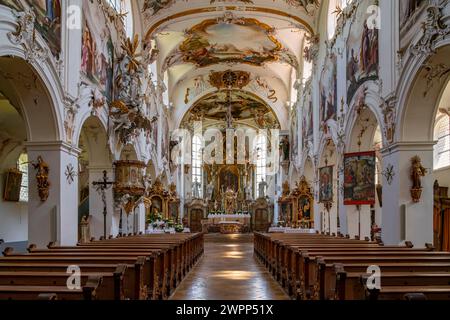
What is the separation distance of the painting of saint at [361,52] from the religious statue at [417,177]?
8.64ft

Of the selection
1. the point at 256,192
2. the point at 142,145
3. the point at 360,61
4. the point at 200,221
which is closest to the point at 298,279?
the point at 360,61

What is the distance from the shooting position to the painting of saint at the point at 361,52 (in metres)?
12.6

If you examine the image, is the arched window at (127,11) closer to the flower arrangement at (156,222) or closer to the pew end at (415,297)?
the flower arrangement at (156,222)

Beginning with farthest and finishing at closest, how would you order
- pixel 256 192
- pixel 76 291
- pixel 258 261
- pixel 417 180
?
pixel 256 192
pixel 258 261
pixel 417 180
pixel 76 291

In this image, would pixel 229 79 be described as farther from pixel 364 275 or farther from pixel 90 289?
pixel 90 289

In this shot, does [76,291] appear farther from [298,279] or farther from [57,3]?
[57,3]

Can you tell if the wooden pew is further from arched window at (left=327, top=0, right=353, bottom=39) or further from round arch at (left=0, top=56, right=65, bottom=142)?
arched window at (left=327, top=0, right=353, bottom=39)

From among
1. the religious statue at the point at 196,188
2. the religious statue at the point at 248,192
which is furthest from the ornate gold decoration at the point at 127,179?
the religious statue at the point at 248,192

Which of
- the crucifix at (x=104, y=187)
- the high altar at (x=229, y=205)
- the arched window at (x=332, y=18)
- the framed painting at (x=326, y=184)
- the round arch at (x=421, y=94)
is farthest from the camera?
the high altar at (x=229, y=205)

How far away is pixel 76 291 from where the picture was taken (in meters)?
4.24

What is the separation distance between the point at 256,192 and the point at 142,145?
1802 centimetres

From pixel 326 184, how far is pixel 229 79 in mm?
14382

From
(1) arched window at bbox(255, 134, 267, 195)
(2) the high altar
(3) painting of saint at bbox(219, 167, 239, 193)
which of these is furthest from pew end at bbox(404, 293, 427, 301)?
(3) painting of saint at bbox(219, 167, 239, 193)
